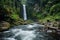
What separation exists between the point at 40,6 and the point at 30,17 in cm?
438

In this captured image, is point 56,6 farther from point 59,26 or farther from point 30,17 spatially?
point 30,17

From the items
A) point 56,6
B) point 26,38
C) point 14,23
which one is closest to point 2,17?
point 14,23

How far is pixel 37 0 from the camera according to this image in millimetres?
42344

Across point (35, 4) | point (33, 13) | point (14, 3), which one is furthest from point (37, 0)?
point (14, 3)

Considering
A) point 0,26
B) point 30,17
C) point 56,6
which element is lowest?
point 30,17

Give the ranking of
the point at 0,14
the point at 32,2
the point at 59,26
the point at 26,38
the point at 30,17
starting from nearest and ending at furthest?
1. the point at 26,38
2. the point at 59,26
3. the point at 0,14
4. the point at 30,17
5. the point at 32,2

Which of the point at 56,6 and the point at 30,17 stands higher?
the point at 56,6

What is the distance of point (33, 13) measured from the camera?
134 ft

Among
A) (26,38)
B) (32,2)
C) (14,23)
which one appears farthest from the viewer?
(32,2)

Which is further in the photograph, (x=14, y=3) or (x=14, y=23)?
(x=14, y=3)

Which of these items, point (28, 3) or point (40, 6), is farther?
point (28, 3)

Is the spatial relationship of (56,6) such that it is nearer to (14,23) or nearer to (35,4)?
(14,23)

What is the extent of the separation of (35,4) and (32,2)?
1333 millimetres

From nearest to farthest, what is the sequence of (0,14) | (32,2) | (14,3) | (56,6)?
(0,14) < (56,6) < (14,3) < (32,2)
